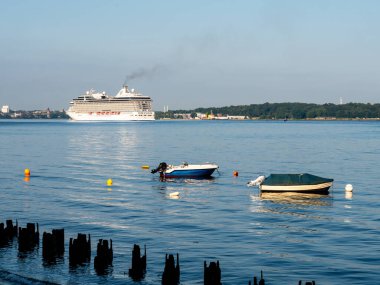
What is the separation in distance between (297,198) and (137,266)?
82.0 ft

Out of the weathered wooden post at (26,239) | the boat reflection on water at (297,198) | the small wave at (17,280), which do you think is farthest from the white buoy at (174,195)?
the small wave at (17,280)

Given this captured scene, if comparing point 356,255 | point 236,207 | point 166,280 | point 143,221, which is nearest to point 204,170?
point 236,207

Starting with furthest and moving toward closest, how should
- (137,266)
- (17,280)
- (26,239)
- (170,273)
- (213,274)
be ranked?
1. (26,239)
2. (137,266)
3. (17,280)
4. (170,273)
5. (213,274)

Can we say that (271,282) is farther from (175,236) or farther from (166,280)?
(175,236)

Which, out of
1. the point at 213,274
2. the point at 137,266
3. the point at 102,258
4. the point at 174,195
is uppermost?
the point at 213,274

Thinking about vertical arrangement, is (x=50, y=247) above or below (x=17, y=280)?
above

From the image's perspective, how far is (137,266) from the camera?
79.5 feet

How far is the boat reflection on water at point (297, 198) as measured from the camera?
44975 millimetres

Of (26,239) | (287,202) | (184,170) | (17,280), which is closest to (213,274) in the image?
(17,280)

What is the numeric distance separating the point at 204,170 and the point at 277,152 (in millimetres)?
36642

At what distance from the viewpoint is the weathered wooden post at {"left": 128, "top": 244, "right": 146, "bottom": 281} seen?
2400 centimetres

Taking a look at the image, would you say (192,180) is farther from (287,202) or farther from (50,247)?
(50,247)

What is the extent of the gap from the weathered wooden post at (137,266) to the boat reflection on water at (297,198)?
22222mm

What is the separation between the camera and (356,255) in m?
28.1
